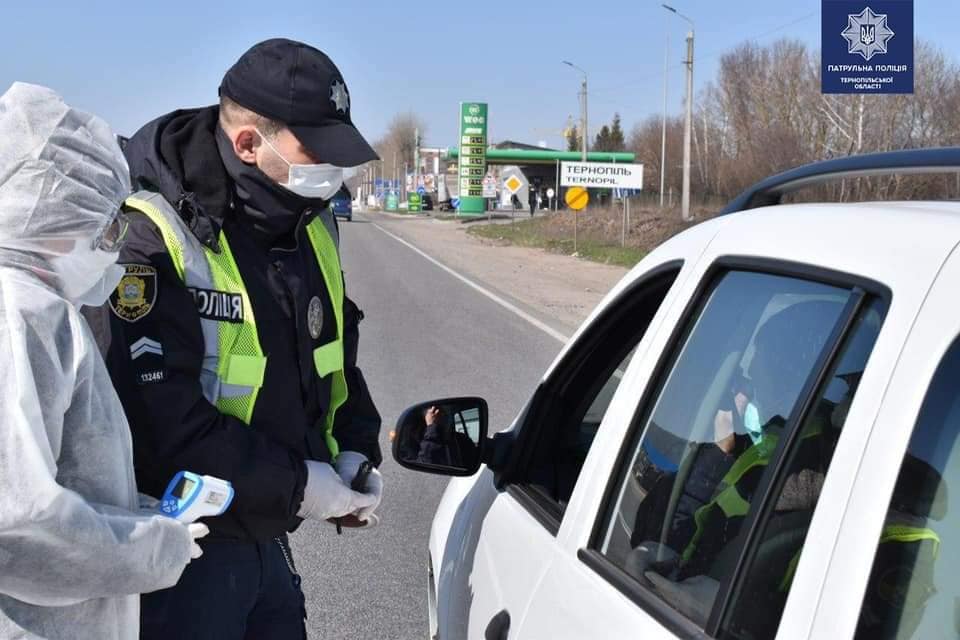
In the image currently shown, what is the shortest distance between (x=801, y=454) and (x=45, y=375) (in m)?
1.14

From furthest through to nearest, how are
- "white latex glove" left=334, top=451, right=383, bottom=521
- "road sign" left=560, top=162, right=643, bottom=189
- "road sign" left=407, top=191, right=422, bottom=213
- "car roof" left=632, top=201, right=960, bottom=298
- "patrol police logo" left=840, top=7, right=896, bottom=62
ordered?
"road sign" left=407, top=191, right=422, bottom=213 < "road sign" left=560, top=162, right=643, bottom=189 < "patrol police logo" left=840, top=7, right=896, bottom=62 < "white latex glove" left=334, top=451, right=383, bottom=521 < "car roof" left=632, top=201, right=960, bottom=298

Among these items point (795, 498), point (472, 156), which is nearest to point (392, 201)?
point (472, 156)

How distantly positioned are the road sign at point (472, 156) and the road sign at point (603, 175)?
42276 mm

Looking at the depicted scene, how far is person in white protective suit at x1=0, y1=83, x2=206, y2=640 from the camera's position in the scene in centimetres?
163

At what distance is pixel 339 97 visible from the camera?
253 centimetres

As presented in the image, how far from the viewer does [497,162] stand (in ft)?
301

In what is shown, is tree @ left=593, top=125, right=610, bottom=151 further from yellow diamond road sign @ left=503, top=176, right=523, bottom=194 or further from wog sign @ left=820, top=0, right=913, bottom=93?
wog sign @ left=820, top=0, right=913, bottom=93

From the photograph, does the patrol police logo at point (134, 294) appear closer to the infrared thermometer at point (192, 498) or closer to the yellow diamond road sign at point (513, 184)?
the infrared thermometer at point (192, 498)

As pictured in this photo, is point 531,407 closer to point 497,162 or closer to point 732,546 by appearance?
point 732,546

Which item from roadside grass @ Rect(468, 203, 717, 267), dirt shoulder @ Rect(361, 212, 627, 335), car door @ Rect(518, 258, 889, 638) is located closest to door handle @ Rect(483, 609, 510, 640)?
car door @ Rect(518, 258, 889, 638)

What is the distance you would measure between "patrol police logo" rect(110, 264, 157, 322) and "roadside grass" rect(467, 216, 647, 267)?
2238 centimetres

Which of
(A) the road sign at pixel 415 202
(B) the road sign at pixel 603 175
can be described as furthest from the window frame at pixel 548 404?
(A) the road sign at pixel 415 202

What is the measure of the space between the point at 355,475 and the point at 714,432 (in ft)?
3.81

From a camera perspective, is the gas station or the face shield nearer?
the face shield
